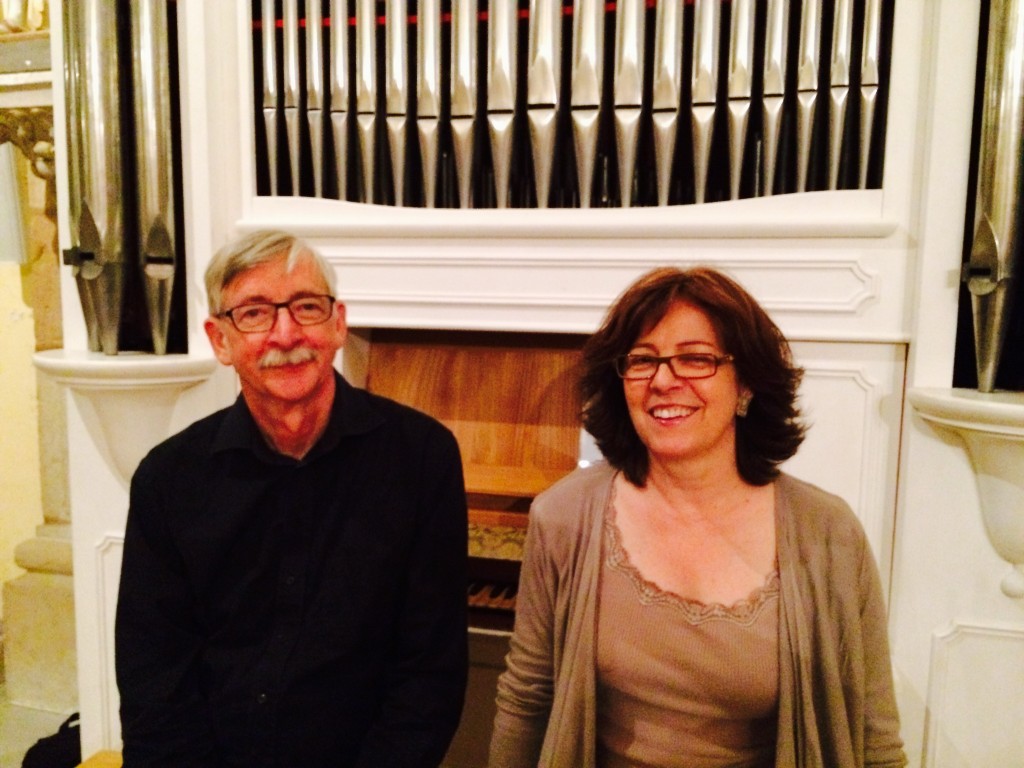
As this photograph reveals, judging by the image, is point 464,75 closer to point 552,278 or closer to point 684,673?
point 552,278

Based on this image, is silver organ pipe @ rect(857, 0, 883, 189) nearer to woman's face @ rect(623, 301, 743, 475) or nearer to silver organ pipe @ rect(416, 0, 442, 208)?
woman's face @ rect(623, 301, 743, 475)

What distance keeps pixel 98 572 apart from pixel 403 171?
1554 millimetres

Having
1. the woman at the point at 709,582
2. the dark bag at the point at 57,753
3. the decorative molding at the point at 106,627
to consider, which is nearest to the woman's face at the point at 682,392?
the woman at the point at 709,582

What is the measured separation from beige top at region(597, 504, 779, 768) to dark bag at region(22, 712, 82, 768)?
76.3 inches

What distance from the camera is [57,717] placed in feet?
9.51

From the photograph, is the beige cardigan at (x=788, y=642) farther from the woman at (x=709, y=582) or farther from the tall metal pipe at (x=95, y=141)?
the tall metal pipe at (x=95, y=141)

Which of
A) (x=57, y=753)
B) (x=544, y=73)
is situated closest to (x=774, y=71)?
(x=544, y=73)

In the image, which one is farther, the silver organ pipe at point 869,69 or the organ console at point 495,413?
the organ console at point 495,413

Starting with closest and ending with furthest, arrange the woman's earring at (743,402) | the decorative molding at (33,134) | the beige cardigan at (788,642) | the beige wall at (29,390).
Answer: the beige cardigan at (788,642)
the woman's earring at (743,402)
the decorative molding at (33,134)
the beige wall at (29,390)

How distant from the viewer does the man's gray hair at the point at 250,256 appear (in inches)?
59.2

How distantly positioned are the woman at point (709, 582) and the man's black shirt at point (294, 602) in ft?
0.88

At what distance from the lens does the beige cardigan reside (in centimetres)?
135

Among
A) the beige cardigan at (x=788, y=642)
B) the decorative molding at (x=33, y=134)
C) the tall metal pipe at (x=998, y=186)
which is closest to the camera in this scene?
the beige cardigan at (x=788, y=642)

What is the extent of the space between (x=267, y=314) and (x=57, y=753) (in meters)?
1.88
